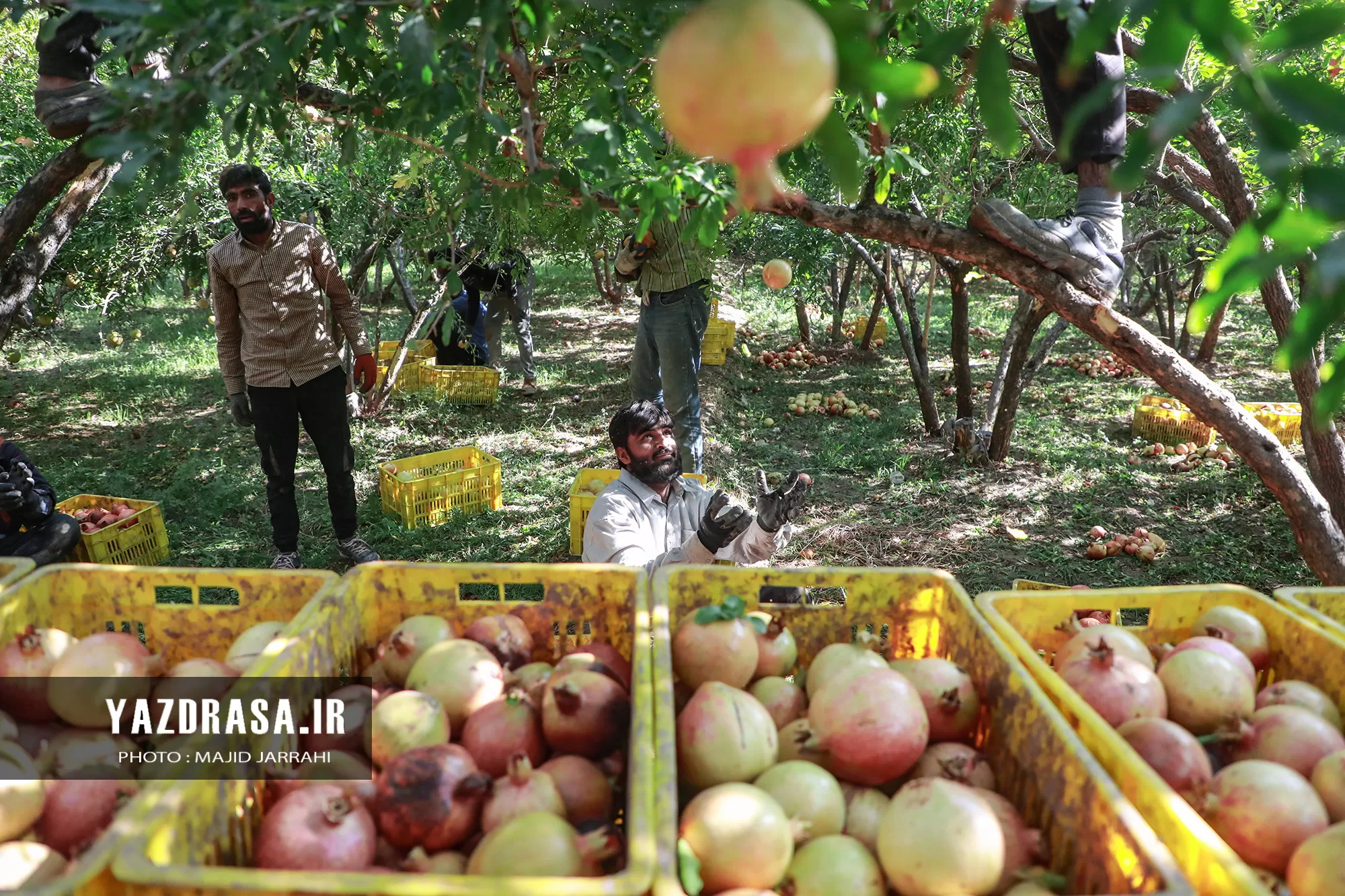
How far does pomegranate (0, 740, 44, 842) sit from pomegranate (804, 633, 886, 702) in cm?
134

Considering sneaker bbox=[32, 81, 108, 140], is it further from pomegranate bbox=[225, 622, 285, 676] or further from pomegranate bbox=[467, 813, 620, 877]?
pomegranate bbox=[467, 813, 620, 877]

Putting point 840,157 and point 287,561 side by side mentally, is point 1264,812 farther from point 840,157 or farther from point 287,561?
point 287,561

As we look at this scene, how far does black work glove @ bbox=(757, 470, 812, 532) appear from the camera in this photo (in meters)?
2.86

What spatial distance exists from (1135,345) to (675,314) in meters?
2.65

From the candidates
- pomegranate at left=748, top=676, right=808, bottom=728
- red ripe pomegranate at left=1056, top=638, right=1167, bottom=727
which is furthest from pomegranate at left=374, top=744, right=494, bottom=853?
red ripe pomegranate at left=1056, top=638, right=1167, bottom=727

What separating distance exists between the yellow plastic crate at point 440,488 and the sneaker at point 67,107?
2.78 metres

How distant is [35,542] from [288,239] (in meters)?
1.79

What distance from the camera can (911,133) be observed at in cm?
482

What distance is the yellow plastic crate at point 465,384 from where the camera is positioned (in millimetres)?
8289

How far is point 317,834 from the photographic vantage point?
4.17 feet

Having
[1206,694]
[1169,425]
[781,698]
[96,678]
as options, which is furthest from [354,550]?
[1169,425]

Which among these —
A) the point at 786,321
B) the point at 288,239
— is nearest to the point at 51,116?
the point at 288,239

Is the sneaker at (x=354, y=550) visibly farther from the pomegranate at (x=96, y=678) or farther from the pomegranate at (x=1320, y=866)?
the pomegranate at (x=1320, y=866)

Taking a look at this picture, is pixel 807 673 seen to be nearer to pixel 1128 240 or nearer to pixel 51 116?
pixel 51 116
